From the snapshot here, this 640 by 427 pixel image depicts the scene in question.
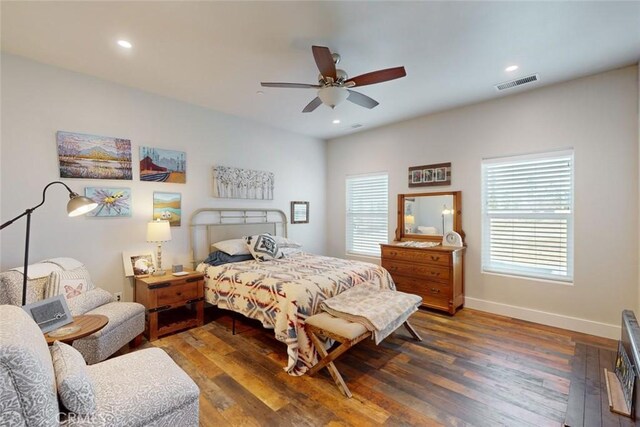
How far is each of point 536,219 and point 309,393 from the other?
3.35 meters

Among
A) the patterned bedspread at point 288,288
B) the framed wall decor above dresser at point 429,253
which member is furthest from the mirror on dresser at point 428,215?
the patterned bedspread at point 288,288

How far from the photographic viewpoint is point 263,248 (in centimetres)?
395

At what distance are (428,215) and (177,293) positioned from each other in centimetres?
360

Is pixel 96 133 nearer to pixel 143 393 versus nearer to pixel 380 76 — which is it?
pixel 143 393

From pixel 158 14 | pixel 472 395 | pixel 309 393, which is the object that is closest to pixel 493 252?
pixel 472 395

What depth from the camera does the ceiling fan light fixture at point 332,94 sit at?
263 cm

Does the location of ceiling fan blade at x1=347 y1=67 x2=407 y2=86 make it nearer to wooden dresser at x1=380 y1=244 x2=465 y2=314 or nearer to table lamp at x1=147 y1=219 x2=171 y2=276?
wooden dresser at x1=380 y1=244 x2=465 y2=314

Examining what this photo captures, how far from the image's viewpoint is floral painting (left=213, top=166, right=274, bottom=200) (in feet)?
13.8

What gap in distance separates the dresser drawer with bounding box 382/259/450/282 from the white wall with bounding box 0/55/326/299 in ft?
7.73

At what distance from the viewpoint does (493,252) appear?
3.93m

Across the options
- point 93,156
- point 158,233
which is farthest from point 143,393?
point 93,156

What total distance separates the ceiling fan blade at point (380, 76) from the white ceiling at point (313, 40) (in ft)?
1.07

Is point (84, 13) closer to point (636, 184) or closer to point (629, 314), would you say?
point (629, 314)

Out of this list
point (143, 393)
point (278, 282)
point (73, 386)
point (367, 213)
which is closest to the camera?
point (73, 386)
